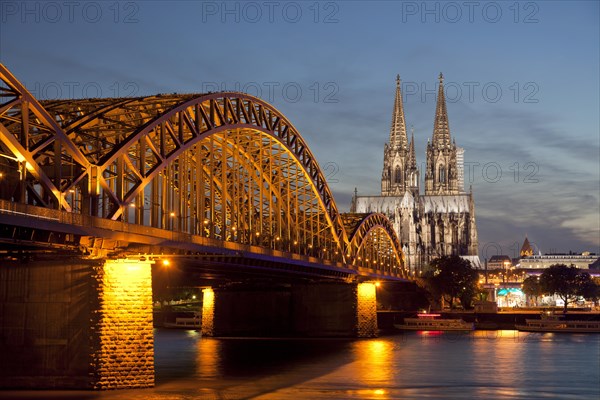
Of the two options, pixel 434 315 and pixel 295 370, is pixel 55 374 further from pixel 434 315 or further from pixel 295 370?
pixel 434 315

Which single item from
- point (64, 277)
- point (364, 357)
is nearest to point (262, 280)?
point (364, 357)

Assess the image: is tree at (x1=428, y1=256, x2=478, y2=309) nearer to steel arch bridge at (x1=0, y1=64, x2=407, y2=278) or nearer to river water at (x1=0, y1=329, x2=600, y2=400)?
river water at (x1=0, y1=329, x2=600, y2=400)

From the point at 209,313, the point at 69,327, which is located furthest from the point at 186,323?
the point at 69,327

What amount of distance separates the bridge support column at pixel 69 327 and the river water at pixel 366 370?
1.45 meters

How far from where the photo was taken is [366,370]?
244ft

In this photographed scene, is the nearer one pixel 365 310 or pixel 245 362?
pixel 245 362

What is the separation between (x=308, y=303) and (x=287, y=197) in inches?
961

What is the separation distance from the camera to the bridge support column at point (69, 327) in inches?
1900

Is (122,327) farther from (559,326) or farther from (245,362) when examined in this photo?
(559,326)

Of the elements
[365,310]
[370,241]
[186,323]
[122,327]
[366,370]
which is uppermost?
[370,241]

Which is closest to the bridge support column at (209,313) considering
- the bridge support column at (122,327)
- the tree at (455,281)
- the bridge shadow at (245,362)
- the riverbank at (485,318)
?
the bridge shadow at (245,362)

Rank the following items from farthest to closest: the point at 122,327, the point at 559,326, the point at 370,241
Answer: the point at 559,326 < the point at 370,241 < the point at 122,327

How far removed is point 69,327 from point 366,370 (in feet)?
102

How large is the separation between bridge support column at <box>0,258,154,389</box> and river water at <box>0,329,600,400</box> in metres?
1.45
